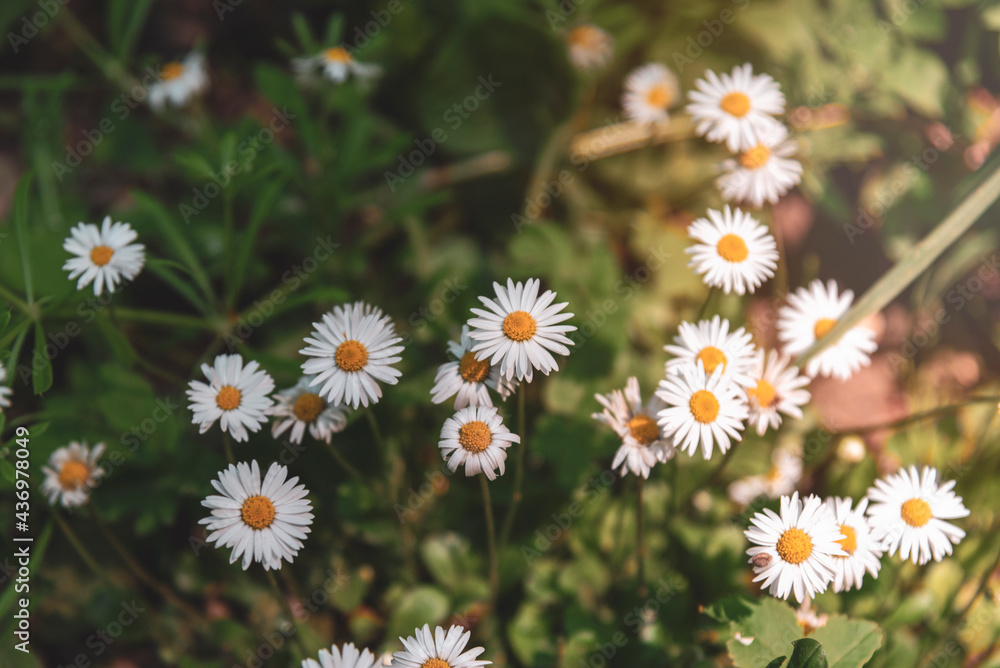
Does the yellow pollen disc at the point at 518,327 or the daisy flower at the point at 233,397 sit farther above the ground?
the yellow pollen disc at the point at 518,327

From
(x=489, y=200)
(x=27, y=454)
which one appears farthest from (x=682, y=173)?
(x=27, y=454)

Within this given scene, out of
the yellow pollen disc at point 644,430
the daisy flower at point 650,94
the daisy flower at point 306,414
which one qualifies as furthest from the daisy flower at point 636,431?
the daisy flower at point 650,94

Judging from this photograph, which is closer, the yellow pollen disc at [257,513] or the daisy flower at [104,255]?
the yellow pollen disc at [257,513]

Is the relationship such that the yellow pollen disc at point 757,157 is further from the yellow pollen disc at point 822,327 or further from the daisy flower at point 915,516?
the daisy flower at point 915,516

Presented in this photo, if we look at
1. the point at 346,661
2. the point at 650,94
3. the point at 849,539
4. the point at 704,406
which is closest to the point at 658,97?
the point at 650,94

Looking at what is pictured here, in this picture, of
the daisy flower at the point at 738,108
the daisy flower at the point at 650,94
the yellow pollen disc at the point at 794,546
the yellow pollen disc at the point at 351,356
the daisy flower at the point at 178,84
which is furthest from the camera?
the daisy flower at the point at 650,94

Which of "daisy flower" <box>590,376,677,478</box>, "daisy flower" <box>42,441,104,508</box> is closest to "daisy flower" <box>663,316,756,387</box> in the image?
"daisy flower" <box>590,376,677,478</box>

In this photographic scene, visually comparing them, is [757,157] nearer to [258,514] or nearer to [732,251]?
[732,251]
